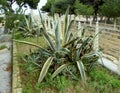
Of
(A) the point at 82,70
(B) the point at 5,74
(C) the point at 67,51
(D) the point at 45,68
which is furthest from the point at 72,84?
(B) the point at 5,74

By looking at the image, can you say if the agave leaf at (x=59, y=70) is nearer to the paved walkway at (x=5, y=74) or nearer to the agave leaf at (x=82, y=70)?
the agave leaf at (x=82, y=70)

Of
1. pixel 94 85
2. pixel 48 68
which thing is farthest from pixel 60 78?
pixel 94 85

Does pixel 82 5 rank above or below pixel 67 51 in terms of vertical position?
below

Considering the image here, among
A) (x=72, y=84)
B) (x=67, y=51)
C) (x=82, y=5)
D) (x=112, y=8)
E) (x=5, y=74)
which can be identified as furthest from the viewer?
(x=82, y=5)

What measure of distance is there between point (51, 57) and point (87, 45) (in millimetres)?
938

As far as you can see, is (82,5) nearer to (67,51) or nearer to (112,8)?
→ (112,8)

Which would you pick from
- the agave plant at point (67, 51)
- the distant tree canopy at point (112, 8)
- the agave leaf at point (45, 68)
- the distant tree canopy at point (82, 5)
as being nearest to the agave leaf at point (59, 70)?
the agave plant at point (67, 51)

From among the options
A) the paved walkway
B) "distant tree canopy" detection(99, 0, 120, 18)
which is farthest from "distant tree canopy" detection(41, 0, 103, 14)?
the paved walkway

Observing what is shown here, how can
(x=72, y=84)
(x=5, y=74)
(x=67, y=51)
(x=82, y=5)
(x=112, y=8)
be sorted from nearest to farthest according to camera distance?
(x=72, y=84) → (x=67, y=51) → (x=5, y=74) → (x=112, y=8) → (x=82, y=5)

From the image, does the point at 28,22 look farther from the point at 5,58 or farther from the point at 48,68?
the point at 48,68

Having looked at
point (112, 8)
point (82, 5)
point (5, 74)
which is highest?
point (5, 74)

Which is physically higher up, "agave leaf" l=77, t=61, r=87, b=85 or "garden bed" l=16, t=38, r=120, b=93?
"agave leaf" l=77, t=61, r=87, b=85

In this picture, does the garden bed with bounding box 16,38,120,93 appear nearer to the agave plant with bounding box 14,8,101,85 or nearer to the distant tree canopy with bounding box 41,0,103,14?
the agave plant with bounding box 14,8,101,85

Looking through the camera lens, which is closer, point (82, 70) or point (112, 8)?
point (82, 70)
